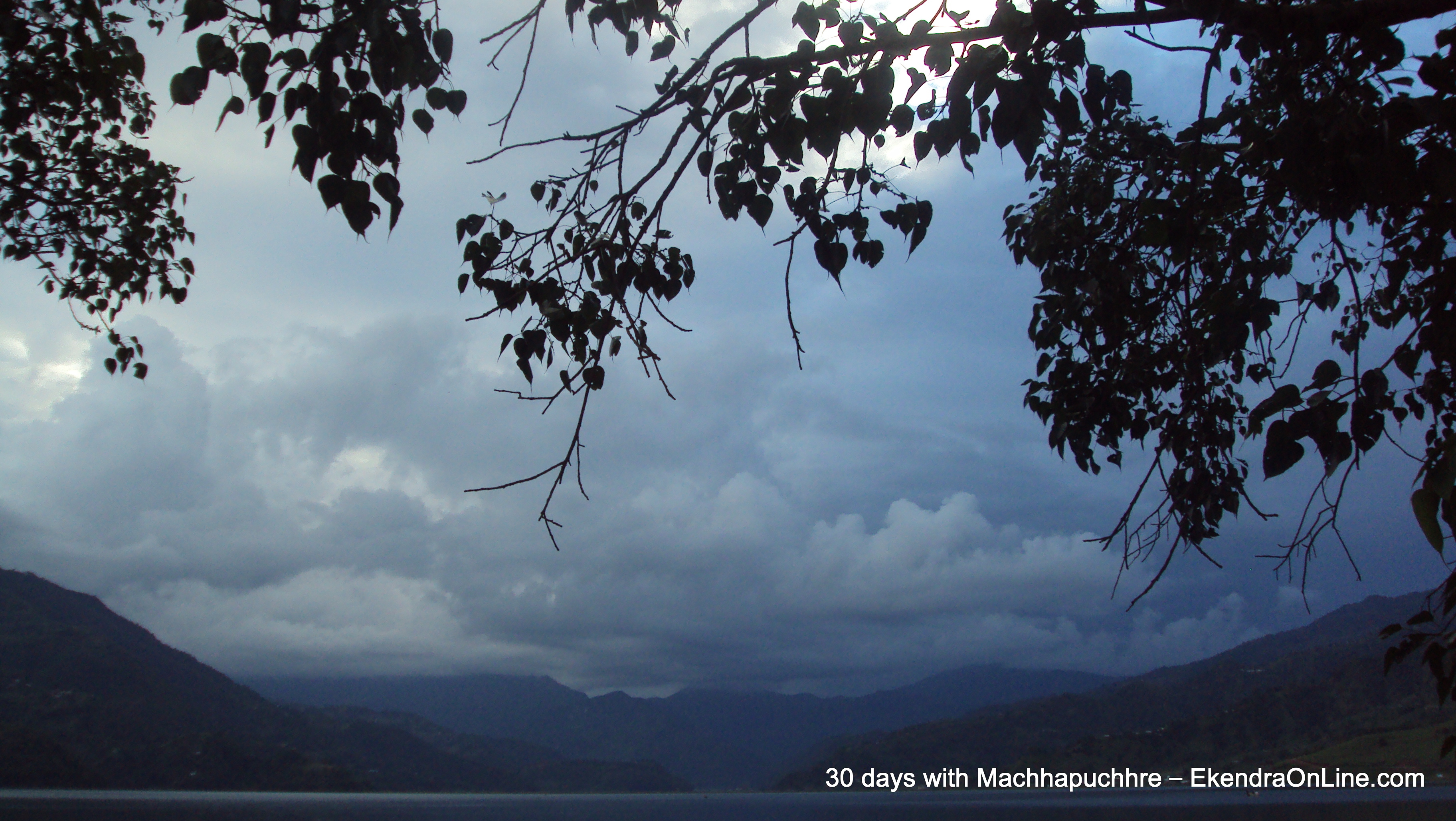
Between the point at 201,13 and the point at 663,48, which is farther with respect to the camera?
the point at 663,48

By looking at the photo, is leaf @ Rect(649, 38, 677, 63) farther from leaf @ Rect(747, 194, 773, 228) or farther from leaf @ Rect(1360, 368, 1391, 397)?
leaf @ Rect(1360, 368, 1391, 397)

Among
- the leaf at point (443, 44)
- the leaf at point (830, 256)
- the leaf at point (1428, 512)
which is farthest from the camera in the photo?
the leaf at point (830, 256)

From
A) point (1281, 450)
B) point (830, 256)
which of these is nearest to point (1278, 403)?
point (1281, 450)

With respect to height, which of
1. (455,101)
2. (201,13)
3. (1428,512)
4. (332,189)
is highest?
(455,101)

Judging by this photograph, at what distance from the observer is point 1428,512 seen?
5.64 ft

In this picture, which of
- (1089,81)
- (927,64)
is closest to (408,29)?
(927,64)

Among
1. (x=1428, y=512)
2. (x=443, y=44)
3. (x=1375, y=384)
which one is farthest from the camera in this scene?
(x=443, y=44)

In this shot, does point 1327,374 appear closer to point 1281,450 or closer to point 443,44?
point 1281,450

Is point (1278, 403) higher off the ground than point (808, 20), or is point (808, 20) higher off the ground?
point (808, 20)

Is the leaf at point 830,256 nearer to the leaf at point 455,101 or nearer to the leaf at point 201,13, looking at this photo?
the leaf at point 455,101

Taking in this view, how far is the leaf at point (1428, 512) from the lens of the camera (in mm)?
1665

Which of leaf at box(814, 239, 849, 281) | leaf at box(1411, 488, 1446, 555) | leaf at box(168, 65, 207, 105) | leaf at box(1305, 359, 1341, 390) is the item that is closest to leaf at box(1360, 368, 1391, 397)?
leaf at box(1305, 359, 1341, 390)

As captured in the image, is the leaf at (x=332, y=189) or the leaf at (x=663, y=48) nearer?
the leaf at (x=332, y=189)

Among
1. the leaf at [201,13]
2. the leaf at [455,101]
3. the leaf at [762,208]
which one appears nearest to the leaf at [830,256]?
the leaf at [762,208]
